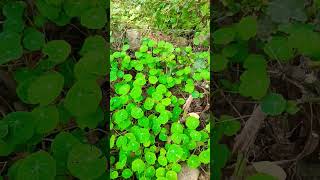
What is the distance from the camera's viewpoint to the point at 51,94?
0.72 metres

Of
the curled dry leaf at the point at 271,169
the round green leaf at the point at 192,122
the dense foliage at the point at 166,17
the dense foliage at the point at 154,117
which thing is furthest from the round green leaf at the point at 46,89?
the dense foliage at the point at 166,17

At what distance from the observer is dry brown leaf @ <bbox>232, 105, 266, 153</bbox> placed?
33.5 inches

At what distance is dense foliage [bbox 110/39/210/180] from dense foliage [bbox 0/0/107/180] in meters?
0.43

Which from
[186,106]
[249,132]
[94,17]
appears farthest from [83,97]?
[186,106]

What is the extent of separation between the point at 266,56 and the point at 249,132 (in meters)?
0.16

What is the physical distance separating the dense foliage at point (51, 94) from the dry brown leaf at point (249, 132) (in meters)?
0.28

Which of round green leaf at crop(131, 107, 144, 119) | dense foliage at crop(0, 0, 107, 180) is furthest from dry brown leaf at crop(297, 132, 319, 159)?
round green leaf at crop(131, 107, 144, 119)

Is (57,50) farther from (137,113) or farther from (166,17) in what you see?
(166,17)

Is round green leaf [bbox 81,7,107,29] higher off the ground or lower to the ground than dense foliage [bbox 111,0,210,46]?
lower

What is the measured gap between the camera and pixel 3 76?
883mm

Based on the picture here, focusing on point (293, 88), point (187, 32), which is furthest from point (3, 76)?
point (187, 32)

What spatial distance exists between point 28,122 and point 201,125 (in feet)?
2.69

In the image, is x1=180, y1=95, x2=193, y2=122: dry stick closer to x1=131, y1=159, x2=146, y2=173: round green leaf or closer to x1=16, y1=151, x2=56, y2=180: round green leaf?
x1=131, y1=159, x2=146, y2=173: round green leaf

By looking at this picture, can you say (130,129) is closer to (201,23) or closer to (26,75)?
(26,75)
